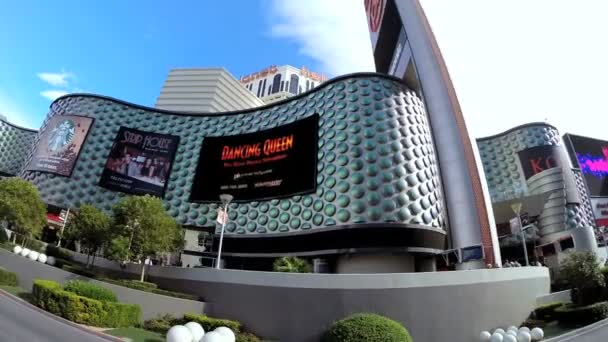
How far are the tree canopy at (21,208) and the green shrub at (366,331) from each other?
2905 cm

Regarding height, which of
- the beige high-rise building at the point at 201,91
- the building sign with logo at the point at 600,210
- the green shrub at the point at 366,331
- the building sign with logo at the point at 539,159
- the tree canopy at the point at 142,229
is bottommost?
the green shrub at the point at 366,331

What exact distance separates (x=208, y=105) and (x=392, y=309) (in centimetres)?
11220

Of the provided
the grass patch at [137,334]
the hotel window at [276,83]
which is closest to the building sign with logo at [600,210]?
the grass patch at [137,334]

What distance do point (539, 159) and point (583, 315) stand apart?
47.9 m

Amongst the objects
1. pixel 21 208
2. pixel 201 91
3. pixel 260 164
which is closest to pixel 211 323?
pixel 21 208

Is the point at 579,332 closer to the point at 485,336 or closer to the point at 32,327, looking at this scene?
the point at 485,336

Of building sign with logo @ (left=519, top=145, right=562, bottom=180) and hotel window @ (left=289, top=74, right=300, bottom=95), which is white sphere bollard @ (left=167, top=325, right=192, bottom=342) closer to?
building sign with logo @ (left=519, top=145, right=562, bottom=180)

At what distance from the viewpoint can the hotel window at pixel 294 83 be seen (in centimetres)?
15712

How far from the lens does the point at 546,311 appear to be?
76.3 feet

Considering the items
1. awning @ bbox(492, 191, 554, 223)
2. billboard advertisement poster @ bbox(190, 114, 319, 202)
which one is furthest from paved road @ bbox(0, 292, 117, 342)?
awning @ bbox(492, 191, 554, 223)

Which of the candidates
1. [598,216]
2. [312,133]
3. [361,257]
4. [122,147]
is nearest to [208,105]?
[122,147]

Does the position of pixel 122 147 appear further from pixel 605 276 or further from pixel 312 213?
pixel 605 276

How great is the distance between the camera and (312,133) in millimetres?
47719

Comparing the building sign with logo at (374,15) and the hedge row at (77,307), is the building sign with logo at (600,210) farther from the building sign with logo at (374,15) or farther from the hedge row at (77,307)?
the hedge row at (77,307)
